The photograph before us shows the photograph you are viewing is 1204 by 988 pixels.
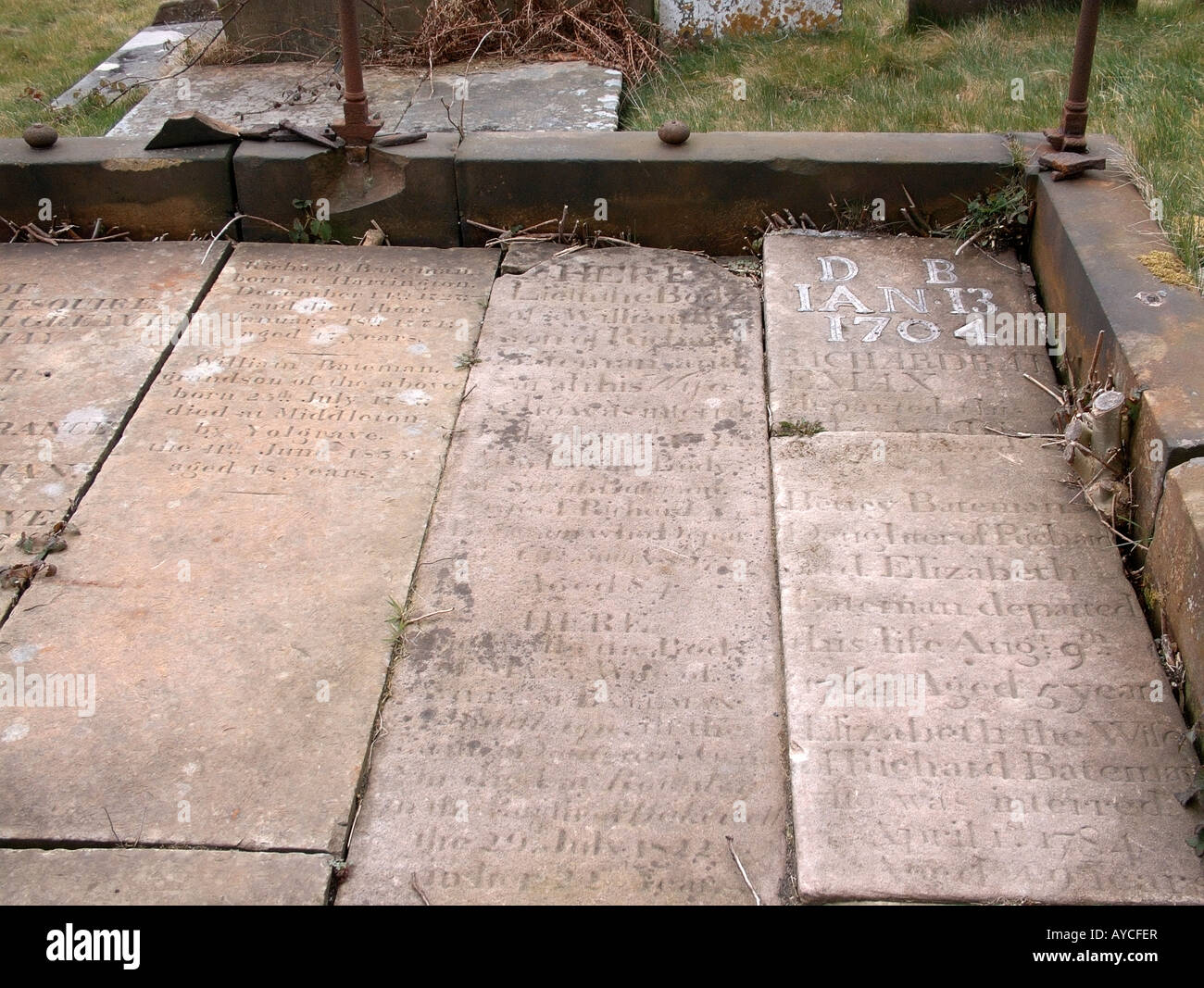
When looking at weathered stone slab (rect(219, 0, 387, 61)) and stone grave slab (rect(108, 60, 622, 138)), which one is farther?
weathered stone slab (rect(219, 0, 387, 61))

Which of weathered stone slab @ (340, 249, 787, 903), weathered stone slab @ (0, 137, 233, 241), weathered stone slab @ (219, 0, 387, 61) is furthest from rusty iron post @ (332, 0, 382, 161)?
weathered stone slab @ (219, 0, 387, 61)

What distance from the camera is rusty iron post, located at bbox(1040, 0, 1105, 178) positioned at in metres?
4.14

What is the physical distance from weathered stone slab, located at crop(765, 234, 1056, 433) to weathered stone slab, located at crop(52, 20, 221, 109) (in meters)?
3.84

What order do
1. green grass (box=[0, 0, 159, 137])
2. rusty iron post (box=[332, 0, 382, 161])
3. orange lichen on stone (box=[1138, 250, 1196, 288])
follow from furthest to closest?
green grass (box=[0, 0, 159, 137]) < rusty iron post (box=[332, 0, 382, 161]) < orange lichen on stone (box=[1138, 250, 1196, 288])

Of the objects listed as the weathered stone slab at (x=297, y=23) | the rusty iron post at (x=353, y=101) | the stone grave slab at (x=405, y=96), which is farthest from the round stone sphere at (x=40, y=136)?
the weathered stone slab at (x=297, y=23)

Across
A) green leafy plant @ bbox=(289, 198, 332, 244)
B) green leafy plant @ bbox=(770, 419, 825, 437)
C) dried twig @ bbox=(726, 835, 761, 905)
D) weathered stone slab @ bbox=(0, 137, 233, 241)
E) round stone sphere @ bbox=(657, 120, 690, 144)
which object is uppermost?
round stone sphere @ bbox=(657, 120, 690, 144)

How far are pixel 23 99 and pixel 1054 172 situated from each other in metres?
5.27

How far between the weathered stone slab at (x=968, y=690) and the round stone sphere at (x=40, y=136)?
3035mm

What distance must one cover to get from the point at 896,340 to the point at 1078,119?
44.0 inches

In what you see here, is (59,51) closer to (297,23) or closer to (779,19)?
(297,23)

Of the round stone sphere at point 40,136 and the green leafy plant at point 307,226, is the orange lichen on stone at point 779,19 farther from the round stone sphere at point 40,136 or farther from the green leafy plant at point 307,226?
the round stone sphere at point 40,136

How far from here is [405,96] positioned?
233 inches

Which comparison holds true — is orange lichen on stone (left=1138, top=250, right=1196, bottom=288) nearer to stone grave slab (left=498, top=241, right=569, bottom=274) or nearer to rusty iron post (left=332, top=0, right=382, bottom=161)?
stone grave slab (left=498, top=241, right=569, bottom=274)

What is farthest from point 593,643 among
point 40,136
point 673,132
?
point 40,136
